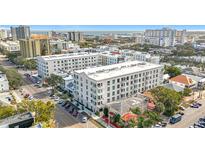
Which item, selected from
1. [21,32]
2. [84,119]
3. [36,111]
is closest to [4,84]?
[36,111]

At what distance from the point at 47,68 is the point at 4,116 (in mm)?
4074

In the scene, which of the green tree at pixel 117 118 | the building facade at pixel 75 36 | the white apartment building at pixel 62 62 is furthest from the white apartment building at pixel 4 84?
the building facade at pixel 75 36

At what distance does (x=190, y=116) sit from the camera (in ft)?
14.8

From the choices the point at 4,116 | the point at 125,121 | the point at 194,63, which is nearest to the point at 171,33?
the point at 194,63

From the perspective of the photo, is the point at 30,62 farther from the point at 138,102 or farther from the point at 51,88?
the point at 138,102

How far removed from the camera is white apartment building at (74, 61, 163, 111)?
473cm

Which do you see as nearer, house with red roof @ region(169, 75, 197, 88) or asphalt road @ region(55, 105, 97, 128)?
asphalt road @ region(55, 105, 97, 128)

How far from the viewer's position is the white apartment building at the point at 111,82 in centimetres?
473

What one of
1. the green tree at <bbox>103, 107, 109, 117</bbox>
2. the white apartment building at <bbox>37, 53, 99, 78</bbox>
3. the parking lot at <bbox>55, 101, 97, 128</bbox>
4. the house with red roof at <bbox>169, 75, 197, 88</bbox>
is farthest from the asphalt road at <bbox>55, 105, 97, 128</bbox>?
the house with red roof at <bbox>169, 75, 197, 88</bbox>

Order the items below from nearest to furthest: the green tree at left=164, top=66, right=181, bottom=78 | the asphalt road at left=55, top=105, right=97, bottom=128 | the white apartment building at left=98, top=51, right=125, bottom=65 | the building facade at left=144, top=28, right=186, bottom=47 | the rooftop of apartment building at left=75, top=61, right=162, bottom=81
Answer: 1. the asphalt road at left=55, top=105, right=97, bottom=128
2. the rooftop of apartment building at left=75, top=61, right=162, bottom=81
3. the green tree at left=164, top=66, right=181, bottom=78
4. the white apartment building at left=98, top=51, right=125, bottom=65
5. the building facade at left=144, top=28, right=186, bottom=47

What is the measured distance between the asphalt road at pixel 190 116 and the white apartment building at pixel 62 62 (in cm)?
479

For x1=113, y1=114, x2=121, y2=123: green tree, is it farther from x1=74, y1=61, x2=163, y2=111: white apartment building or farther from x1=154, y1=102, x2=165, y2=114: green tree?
x1=154, y1=102, x2=165, y2=114: green tree

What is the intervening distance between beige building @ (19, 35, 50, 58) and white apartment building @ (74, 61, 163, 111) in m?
6.85

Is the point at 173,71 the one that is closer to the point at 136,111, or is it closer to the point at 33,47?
the point at 136,111
